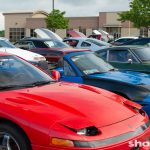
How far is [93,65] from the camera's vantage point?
27.2ft

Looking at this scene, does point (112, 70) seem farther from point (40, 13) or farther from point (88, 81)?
point (40, 13)

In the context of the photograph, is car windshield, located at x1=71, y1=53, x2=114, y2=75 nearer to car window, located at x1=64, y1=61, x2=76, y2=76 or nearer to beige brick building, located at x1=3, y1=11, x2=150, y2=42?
car window, located at x1=64, y1=61, x2=76, y2=76

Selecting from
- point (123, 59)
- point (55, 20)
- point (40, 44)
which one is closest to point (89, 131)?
point (123, 59)

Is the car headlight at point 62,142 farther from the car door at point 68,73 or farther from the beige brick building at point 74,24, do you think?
the beige brick building at point 74,24

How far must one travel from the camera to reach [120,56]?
450 inches

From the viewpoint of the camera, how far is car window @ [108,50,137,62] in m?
11.3

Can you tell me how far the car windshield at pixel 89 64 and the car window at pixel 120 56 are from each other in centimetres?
277

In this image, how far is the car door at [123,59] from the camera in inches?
430

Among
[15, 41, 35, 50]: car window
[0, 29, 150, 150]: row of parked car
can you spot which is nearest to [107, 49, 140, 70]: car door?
[0, 29, 150, 150]: row of parked car

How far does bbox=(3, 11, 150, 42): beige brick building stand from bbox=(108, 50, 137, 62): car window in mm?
51891

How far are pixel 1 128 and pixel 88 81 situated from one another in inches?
137

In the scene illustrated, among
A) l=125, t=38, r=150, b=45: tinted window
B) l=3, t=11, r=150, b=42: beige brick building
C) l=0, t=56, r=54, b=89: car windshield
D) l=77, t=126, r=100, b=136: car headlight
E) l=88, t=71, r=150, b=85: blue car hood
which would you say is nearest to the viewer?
l=77, t=126, r=100, b=136: car headlight

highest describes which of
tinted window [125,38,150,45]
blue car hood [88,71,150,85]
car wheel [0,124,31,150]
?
tinted window [125,38,150,45]

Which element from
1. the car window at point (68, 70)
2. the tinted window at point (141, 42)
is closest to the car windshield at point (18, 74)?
the car window at point (68, 70)
